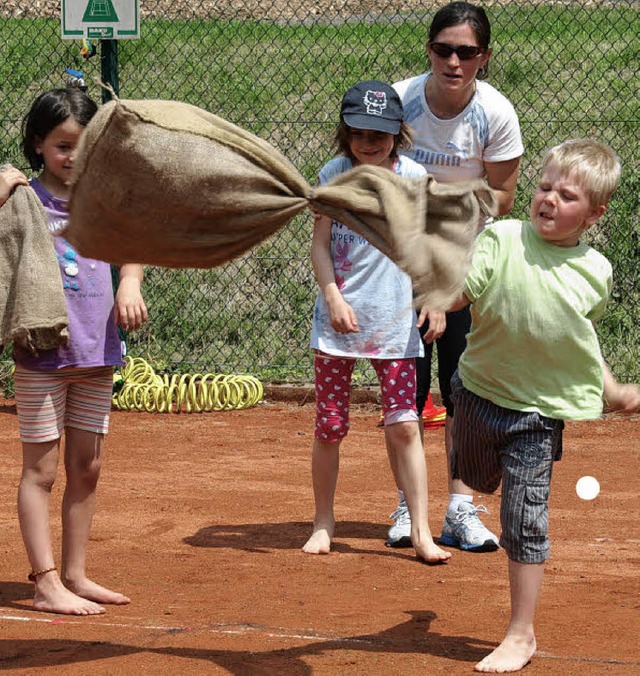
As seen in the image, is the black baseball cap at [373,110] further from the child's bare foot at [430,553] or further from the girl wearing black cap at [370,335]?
the child's bare foot at [430,553]

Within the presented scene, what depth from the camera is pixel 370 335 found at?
4961 millimetres

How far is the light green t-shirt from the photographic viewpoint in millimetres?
3547

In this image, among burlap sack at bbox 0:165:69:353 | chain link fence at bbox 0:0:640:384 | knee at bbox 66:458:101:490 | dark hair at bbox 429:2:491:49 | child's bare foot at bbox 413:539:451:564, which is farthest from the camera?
chain link fence at bbox 0:0:640:384

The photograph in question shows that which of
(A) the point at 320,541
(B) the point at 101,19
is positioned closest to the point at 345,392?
(A) the point at 320,541

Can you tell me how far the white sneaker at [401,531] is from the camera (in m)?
5.26

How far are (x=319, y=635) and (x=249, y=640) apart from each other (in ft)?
0.79

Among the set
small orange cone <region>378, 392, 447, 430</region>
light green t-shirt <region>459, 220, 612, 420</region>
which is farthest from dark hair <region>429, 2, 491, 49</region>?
small orange cone <region>378, 392, 447, 430</region>

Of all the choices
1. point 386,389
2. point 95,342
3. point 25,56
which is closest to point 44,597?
point 95,342

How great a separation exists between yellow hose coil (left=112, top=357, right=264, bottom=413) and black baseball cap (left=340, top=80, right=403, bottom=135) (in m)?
4.52

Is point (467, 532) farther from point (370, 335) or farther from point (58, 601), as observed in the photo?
point (58, 601)

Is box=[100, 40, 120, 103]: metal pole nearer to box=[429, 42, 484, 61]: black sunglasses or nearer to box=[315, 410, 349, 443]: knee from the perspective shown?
box=[429, 42, 484, 61]: black sunglasses

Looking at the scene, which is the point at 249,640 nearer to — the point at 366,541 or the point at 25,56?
the point at 366,541

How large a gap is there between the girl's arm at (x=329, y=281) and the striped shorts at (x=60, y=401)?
0.92 m

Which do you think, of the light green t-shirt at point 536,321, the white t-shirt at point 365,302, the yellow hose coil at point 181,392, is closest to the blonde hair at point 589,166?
the light green t-shirt at point 536,321
